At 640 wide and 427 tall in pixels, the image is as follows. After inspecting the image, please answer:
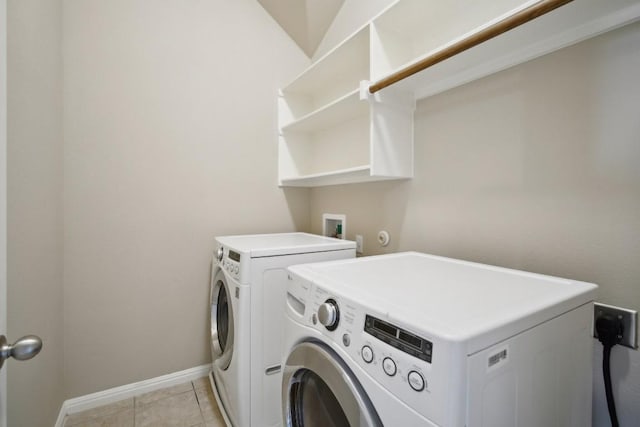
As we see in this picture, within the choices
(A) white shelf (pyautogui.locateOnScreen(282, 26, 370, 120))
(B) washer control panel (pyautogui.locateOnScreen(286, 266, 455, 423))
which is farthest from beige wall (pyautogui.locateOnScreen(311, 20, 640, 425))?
(B) washer control panel (pyautogui.locateOnScreen(286, 266, 455, 423))

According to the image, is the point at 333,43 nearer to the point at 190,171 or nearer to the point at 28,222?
the point at 190,171

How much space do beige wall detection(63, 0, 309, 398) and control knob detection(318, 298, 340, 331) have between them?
1.40m

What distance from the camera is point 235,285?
1317 millimetres

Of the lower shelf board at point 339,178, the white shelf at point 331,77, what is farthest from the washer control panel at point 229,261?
the white shelf at point 331,77

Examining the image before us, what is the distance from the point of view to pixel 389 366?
0.58 m

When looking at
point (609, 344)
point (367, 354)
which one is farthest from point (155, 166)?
point (609, 344)

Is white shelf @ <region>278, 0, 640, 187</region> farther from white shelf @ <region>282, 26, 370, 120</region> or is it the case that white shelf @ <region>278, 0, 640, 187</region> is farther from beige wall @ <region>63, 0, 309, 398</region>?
beige wall @ <region>63, 0, 309, 398</region>

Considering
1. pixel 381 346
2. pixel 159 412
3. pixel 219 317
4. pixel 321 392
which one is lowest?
pixel 159 412

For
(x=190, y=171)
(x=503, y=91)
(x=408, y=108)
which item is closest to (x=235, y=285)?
(x=190, y=171)

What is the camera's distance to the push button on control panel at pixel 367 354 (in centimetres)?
62

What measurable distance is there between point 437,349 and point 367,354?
0.58ft

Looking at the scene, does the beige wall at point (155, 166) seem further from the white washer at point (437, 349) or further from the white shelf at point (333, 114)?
the white washer at point (437, 349)

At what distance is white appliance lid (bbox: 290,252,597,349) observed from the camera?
22.1 inches

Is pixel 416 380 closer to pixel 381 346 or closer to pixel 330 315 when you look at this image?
pixel 381 346
